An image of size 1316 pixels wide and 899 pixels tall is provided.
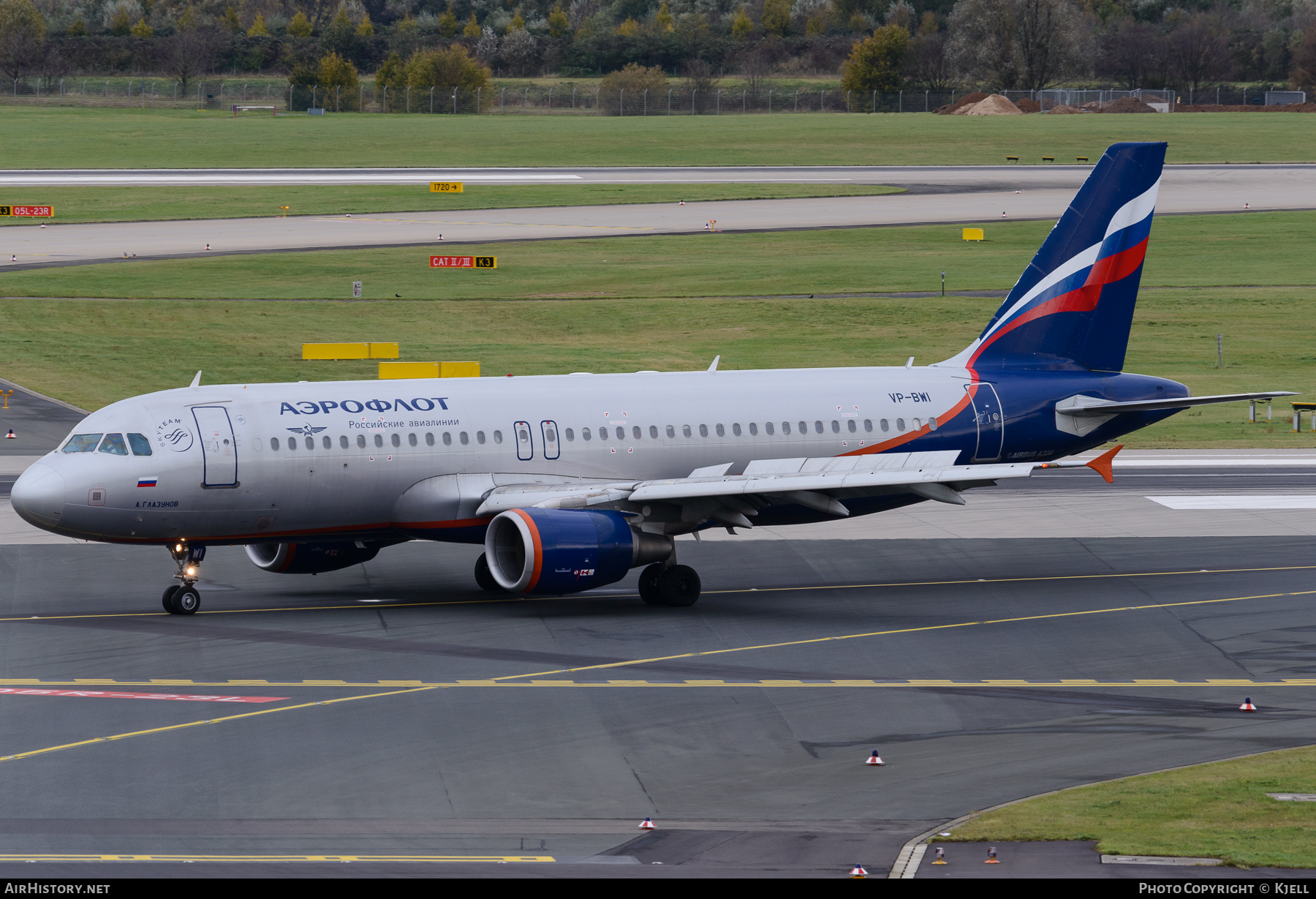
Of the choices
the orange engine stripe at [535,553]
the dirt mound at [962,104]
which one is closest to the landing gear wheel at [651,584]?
the orange engine stripe at [535,553]

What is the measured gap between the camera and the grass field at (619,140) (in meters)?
147

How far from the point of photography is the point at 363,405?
36.3m

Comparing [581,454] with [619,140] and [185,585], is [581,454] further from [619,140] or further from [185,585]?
[619,140]

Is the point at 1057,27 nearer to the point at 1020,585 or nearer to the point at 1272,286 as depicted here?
the point at 1272,286

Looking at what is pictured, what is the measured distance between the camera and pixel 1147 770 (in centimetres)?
2427

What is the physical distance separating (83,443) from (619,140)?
12896cm

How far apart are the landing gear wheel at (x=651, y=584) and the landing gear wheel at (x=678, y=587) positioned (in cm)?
7

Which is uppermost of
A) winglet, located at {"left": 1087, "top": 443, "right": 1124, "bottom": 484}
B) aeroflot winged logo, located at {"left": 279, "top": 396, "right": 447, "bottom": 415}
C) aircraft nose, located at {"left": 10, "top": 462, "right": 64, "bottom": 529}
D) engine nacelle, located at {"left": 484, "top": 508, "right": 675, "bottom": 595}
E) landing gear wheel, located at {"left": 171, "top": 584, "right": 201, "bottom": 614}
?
aeroflot winged logo, located at {"left": 279, "top": 396, "right": 447, "bottom": 415}

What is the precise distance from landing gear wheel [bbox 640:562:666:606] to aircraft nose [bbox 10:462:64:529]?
12.1m

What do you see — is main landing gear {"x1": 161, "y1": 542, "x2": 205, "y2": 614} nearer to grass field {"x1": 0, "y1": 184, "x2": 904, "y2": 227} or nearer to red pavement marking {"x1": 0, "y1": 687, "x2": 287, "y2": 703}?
red pavement marking {"x1": 0, "y1": 687, "x2": 287, "y2": 703}

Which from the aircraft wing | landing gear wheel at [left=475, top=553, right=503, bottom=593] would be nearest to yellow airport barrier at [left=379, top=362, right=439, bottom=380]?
landing gear wheel at [left=475, top=553, right=503, bottom=593]

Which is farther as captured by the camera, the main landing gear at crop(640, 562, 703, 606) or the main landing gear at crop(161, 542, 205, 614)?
the main landing gear at crop(640, 562, 703, 606)

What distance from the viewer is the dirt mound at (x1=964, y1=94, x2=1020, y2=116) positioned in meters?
184

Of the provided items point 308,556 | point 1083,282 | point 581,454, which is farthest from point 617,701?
point 1083,282
